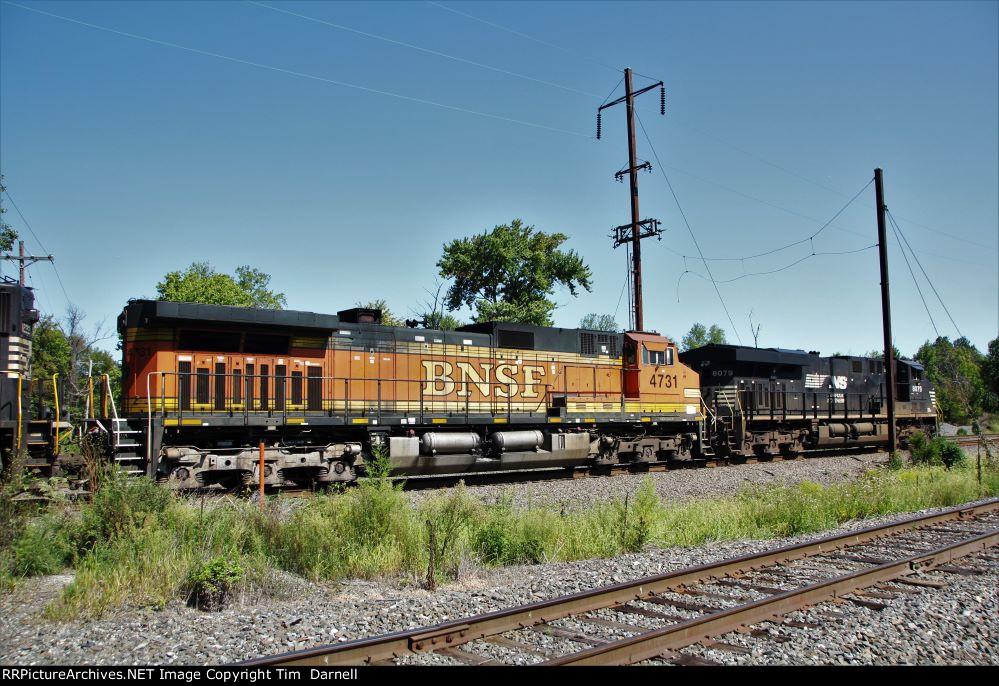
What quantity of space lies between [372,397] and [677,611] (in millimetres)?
10452

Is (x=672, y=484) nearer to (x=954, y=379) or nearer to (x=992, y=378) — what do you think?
(x=992, y=378)

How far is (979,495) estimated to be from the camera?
610 inches

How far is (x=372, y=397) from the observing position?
53.2ft

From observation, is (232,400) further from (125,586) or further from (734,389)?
(734,389)

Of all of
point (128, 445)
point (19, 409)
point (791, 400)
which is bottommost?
point (128, 445)

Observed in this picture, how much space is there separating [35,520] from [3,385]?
4119 millimetres

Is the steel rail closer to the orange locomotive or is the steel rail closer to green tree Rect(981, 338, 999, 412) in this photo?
the orange locomotive

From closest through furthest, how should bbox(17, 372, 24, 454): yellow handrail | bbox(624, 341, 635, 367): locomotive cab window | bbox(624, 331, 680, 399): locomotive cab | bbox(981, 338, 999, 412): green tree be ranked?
1. bbox(17, 372, 24, 454): yellow handrail
2. bbox(624, 331, 680, 399): locomotive cab
3. bbox(624, 341, 635, 367): locomotive cab window
4. bbox(981, 338, 999, 412): green tree

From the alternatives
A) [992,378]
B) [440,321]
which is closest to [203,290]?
[440,321]

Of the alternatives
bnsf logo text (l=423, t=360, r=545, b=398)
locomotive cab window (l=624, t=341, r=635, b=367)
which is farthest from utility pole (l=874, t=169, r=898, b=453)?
bnsf logo text (l=423, t=360, r=545, b=398)

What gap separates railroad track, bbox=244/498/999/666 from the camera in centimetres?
533

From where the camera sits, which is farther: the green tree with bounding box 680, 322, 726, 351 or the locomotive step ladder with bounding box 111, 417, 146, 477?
the green tree with bounding box 680, 322, 726, 351

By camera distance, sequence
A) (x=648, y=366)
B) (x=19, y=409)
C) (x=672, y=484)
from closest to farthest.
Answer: (x=19, y=409), (x=672, y=484), (x=648, y=366)

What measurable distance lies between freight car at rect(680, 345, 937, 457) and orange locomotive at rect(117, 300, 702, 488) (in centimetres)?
240
